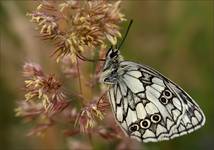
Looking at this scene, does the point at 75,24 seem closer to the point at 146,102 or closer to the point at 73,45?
the point at 73,45

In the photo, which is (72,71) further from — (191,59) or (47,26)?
(191,59)

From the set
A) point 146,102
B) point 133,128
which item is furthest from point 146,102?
point 133,128

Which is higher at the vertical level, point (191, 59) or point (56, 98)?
point (56, 98)

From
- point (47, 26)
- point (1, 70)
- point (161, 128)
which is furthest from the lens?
point (1, 70)

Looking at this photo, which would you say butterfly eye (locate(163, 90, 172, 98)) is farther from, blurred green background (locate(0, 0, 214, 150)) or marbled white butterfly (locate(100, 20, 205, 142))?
blurred green background (locate(0, 0, 214, 150))

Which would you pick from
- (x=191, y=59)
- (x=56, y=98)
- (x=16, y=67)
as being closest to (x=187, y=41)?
(x=191, y=59)

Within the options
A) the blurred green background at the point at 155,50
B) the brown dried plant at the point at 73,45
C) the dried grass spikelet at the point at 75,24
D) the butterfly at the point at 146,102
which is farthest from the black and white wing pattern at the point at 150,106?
the blurred green background at the point at 155,50

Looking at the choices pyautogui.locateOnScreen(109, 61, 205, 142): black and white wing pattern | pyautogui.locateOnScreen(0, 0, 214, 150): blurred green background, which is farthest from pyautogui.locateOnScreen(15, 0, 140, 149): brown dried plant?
pyautogui.locateOnScreen(0, 0, 214, 150): blurred green background

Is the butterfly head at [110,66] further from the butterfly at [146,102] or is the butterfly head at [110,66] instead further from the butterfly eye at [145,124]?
the butterfly eye at [145,124]

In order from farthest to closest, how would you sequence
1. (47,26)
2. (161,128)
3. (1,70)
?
(1,70) → (161,128) → (47,26)
